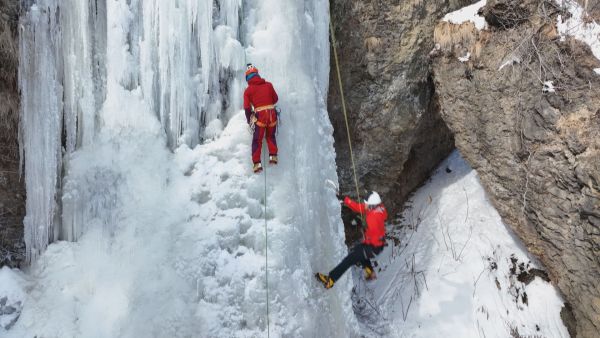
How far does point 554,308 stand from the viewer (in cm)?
531

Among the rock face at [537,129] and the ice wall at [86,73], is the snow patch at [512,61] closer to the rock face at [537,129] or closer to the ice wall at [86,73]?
the rock face at [537,129]

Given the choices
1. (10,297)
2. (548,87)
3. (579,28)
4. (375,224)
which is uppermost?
(579,28)

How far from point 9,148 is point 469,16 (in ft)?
18.4

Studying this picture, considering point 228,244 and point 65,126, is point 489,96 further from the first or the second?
point 65,126

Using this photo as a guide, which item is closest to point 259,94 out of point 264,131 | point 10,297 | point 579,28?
point 264,131

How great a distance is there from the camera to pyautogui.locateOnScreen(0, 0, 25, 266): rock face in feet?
13.9

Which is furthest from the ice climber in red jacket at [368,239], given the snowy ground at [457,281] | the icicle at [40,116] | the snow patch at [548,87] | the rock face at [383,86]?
the icicle at [40,116]

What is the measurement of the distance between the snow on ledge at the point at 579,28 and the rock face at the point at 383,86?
160 centimetres

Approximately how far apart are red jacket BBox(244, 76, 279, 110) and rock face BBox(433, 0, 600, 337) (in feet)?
8.85

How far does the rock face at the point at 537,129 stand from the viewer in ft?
15.0

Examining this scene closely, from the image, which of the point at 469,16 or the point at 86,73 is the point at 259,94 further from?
the point at 469,16

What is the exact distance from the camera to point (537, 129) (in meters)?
4.93

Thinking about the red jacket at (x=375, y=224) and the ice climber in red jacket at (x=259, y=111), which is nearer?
the ice climber in red jacket at (x=259, y=111)

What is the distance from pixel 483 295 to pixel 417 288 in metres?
0.83
